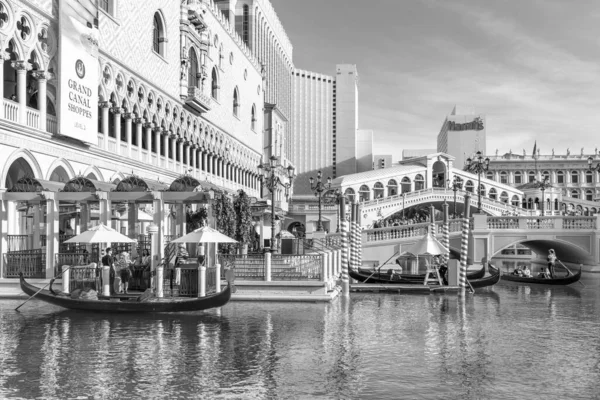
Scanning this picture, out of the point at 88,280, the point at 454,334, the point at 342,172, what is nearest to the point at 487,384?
the point at 454,334

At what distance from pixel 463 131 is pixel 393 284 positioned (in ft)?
524

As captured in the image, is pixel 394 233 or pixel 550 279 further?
pixel 394 233

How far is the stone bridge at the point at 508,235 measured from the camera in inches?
1468

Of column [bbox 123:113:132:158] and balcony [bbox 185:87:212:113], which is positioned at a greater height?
balcony [bbox 185:87:212:113]

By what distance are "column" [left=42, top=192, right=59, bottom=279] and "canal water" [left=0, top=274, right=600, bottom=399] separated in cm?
168

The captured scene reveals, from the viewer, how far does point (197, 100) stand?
43.7 m

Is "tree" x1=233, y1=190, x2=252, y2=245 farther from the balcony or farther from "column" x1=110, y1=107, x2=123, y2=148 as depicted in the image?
the balcony

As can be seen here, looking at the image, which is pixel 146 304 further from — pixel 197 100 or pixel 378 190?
pixel 378 190

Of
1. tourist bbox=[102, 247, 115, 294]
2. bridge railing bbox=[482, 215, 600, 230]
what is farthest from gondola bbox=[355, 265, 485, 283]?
tourist bbox=[102, 247, 115, 294]

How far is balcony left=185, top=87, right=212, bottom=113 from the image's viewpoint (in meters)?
43.0

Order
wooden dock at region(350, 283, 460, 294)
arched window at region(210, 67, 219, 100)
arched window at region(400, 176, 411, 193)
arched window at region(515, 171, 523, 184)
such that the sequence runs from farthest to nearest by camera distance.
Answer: arched window at region(515, 171, 523, 184), arched window at region(400, 176, 411, 193), arched window at region(210, 67, 219, 100), wooden dock at region(350, 283, 460, 294)

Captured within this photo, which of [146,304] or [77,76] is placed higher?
[77,76]

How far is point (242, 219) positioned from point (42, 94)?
9.24 meters

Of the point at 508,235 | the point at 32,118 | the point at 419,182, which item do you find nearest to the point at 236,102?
the point at 508,235
